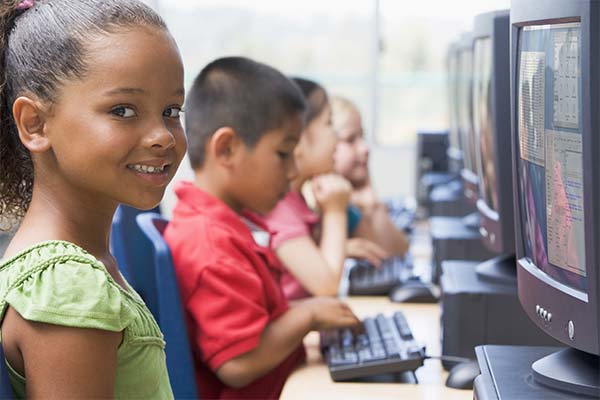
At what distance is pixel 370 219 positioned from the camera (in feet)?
10.00

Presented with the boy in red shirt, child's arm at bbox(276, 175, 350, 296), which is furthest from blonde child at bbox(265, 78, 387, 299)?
the boy in red shirt

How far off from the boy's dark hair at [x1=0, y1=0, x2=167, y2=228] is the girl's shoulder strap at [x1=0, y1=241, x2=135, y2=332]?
0.17 metres

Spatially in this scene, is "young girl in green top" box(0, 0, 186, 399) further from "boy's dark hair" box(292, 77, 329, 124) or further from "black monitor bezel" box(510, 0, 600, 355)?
"boy's dark hair" box(292, 77, 329, 124)

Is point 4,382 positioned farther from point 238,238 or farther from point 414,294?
point 414,294

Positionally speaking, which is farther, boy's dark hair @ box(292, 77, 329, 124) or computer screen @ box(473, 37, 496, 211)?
boy's dark hair @ box(292, 77, 329, 124)

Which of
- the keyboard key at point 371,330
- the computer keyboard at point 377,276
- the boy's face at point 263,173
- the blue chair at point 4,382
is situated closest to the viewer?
the blue chair at point 4,382

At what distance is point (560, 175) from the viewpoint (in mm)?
1098

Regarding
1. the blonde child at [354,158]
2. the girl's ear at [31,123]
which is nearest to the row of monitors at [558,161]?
the girl's ear at [31,123]

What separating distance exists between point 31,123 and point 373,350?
2.58 feet

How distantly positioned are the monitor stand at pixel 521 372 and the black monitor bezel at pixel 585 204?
42 mm

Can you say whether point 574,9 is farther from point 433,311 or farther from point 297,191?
point 297,191

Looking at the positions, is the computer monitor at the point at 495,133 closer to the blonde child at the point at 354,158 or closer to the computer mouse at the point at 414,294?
the computer mouse at the point at 414,294

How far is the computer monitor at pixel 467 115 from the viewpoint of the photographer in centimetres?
236

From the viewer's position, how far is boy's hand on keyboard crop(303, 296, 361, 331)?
176cm
